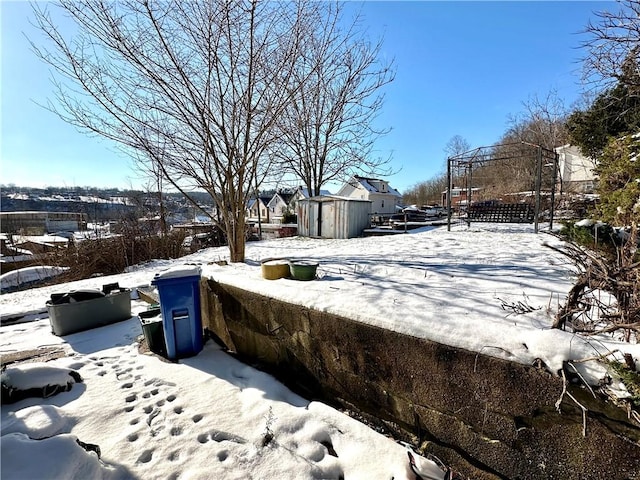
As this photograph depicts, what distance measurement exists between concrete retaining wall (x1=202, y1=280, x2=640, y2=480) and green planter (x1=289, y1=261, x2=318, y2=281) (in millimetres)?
561

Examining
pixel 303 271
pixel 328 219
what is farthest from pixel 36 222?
pixel 303 271

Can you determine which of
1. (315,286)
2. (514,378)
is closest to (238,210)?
(315,286)

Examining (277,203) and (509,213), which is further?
(277,203)

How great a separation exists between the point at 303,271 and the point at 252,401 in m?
1.34

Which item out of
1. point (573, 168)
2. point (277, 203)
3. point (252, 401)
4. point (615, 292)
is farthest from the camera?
point (277, 203)

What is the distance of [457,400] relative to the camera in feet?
5.55

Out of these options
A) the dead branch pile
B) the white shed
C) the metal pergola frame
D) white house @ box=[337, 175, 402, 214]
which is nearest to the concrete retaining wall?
the dead branch pile

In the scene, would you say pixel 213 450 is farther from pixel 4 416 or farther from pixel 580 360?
pixel 580 360

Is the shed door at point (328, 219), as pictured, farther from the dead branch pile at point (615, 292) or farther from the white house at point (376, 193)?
the white house at point (376, 193)

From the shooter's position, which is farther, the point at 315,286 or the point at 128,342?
the point at 128,342

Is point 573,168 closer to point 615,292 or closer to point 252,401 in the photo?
point 615,292

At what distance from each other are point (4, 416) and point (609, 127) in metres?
18.1

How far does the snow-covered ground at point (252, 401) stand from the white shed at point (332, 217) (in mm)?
10026

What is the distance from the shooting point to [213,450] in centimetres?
186
